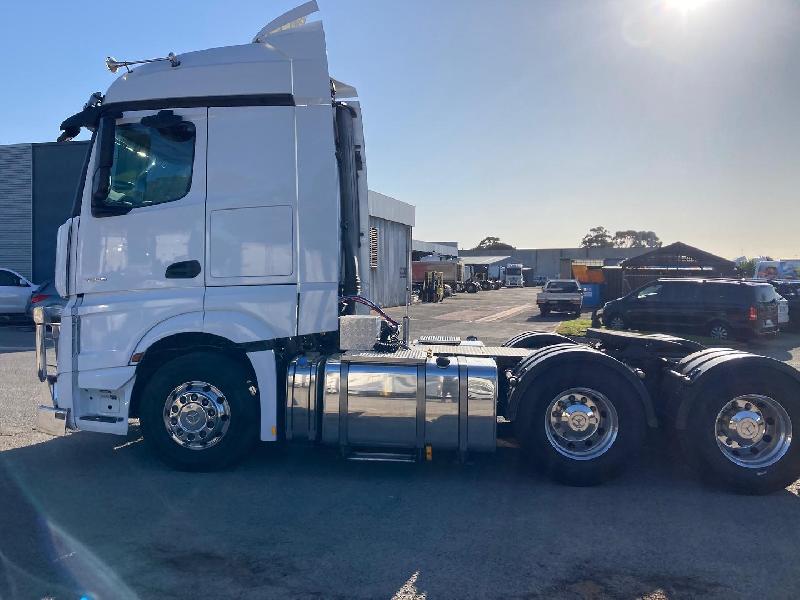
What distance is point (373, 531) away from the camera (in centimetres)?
463

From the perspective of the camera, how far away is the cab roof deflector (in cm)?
607

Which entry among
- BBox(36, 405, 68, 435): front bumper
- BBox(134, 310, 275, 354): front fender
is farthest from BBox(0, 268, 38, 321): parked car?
BBox(134, 310, 275, 354): front fender

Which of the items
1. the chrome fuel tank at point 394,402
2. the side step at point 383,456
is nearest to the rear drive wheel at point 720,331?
the chrome fuel tank at point 394,402

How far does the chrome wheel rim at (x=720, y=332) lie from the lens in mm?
17464

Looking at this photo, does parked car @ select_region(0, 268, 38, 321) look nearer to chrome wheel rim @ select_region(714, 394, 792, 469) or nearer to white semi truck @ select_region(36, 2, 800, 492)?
white semi truck @ select_region(36, 2, 800, 492)

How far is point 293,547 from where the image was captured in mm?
4363

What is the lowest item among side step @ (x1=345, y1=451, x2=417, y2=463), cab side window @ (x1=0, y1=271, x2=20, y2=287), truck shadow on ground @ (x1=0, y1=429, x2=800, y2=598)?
truck shadow on ground @ (x1=0, y1=429, x2=800, y2=598)

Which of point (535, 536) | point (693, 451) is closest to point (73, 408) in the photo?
point (535, 536)

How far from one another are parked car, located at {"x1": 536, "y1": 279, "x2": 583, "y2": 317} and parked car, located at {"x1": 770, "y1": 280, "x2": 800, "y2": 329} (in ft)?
27.6

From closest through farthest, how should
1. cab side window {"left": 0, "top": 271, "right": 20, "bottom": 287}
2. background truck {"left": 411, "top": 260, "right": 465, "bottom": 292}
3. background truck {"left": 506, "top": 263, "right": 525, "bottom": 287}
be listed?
cab side window {"left": 0, "top": 271, "right": 20, "bottom": 287}
background truck {"left": 411, "top": 260, "right": 465, "bottom": 292}
background truck {"left": 506, "top": 263, "right": 525, "bottom": 287}

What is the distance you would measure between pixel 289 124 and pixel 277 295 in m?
1.56

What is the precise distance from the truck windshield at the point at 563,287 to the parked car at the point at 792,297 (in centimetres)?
862

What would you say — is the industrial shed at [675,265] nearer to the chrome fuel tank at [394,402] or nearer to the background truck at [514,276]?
the chrome fuel tank at [394,402]

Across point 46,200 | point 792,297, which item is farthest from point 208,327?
point 46,200
